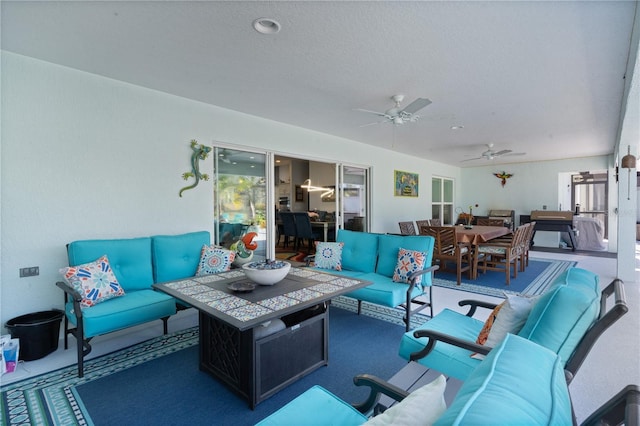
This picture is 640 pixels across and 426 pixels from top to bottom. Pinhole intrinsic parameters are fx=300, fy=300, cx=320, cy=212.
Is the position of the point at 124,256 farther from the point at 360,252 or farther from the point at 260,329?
the point at 360,252

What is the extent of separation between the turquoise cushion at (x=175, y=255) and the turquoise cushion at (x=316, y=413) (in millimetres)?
2378

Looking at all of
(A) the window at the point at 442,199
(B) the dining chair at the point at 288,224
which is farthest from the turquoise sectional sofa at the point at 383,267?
(A) the window at the point at 442,199

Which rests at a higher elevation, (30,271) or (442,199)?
(442,199)

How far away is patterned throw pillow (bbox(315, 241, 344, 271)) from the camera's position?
369 centimetres

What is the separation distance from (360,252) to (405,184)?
177 inches

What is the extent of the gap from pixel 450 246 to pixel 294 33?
14.1ft

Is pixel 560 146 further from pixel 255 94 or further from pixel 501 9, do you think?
→ pixel 255 94

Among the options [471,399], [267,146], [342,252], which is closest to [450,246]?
[342,252]

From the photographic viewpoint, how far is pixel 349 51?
2.56 meters

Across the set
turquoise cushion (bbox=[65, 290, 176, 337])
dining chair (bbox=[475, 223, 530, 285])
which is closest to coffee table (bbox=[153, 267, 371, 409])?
turquoise cushion (bbox=[65, 290, 176, 337])

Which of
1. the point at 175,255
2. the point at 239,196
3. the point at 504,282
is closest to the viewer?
the point at 175,255

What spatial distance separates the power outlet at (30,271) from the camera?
2.68 metres

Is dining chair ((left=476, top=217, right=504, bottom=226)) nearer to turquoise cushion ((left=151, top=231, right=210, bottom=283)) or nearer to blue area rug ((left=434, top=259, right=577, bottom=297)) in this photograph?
blue area rug ((left=434, top=259, right=577, bottom=297))

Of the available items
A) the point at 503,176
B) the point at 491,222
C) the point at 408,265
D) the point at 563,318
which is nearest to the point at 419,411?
the point at 563,318
